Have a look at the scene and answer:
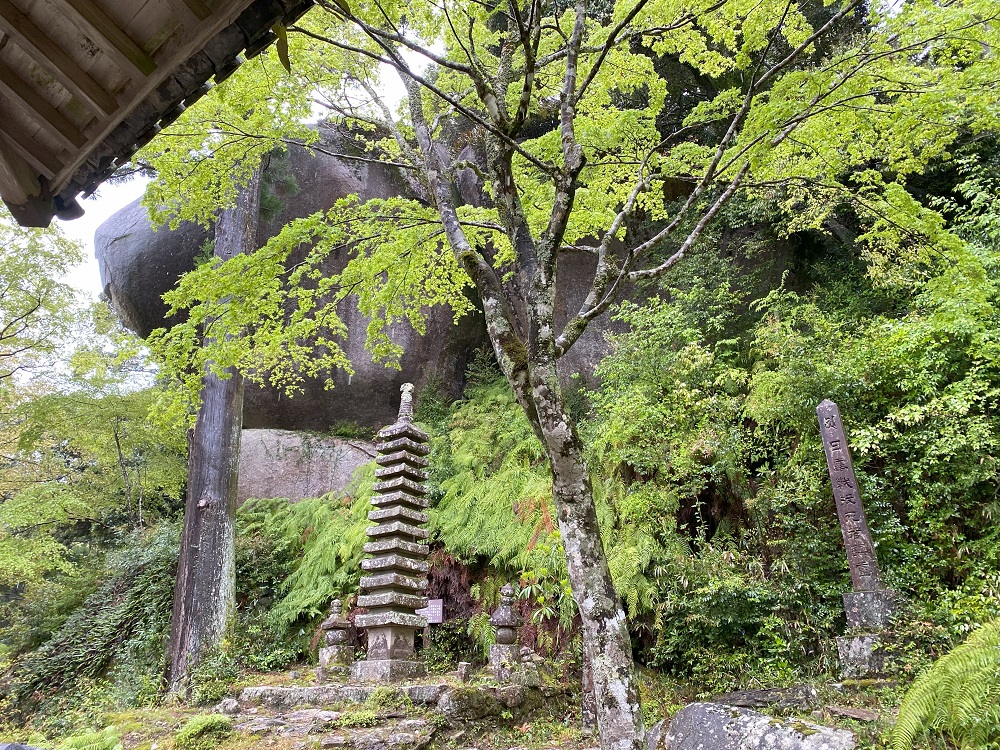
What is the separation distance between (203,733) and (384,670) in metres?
1.89

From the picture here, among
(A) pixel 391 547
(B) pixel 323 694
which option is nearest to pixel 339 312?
(A) pixel 391 547

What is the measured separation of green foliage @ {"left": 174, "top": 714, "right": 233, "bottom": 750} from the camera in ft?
18.3

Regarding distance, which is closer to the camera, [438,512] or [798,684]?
[798,684]

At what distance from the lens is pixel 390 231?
670 cm

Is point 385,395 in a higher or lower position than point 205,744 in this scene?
higher

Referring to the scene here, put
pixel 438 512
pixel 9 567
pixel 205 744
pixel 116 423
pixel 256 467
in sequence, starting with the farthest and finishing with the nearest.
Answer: pixel 256 467 < pixel 116 423 < pixel 438 512 < pixel 9 567 < pixel 205 744

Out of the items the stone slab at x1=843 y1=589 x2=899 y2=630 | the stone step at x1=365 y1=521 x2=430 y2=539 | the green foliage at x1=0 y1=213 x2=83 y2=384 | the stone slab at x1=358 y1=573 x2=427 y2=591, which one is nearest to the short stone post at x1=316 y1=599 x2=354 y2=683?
the stone slab at x1=358 y1=573 x2=427 y2=591

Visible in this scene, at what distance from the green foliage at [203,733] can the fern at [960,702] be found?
18.1ft

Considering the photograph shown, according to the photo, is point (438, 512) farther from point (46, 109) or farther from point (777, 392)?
point (46, 109)

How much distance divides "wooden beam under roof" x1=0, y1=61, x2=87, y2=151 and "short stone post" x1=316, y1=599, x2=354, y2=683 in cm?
653

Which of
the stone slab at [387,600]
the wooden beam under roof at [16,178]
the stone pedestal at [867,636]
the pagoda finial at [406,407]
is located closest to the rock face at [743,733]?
the stone pedestal at [867,636]

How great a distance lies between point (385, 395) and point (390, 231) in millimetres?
8939

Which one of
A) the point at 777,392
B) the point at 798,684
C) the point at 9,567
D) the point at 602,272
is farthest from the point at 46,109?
the point at 9,567

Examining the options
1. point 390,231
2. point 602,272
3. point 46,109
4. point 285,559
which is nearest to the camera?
point 46,109
